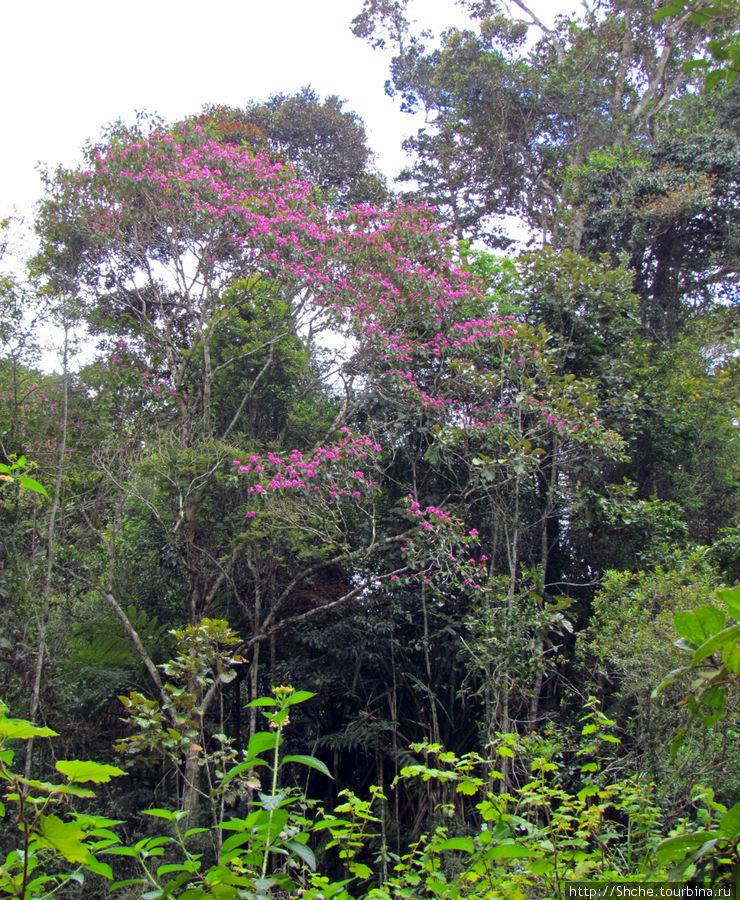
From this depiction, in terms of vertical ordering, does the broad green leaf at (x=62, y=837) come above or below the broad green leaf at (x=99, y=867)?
above

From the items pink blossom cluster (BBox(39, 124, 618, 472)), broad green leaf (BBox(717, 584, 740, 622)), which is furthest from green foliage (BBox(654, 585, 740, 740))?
pink blossom cluster (BBox(39, 124, 618, 472))

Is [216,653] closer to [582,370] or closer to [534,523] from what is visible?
[534,523]

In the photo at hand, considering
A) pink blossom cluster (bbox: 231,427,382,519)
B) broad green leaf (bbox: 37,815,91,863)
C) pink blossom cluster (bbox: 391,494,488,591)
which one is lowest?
broad green leaf (bbox: 37,815,91,863)

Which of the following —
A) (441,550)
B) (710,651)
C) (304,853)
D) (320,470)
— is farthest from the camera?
(320,470)

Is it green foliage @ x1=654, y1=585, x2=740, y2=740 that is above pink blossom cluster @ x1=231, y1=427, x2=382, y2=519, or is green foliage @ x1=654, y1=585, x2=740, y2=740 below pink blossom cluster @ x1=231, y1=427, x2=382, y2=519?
below

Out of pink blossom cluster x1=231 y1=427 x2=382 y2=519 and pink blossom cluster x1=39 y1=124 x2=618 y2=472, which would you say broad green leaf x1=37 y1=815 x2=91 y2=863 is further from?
pink blossom cluster x1=39 y1=124 x2=618 y2=472

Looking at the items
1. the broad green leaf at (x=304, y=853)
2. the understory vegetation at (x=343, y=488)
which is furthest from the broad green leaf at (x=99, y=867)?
the understory vegetation at (x=343, y=488)

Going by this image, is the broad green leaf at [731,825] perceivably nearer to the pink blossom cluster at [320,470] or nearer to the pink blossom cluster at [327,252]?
the pink blossom cluster at [320,470]

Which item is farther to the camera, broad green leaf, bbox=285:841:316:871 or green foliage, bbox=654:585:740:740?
broad green leaf, bbox=285:841:316:871

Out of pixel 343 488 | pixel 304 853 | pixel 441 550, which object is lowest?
pixel 304 853

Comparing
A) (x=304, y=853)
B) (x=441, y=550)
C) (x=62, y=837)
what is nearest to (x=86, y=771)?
(x=62, y=837)

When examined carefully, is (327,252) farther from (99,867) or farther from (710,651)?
(710,651)

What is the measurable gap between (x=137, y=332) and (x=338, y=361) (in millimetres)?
2089

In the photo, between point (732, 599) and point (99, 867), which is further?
point (99, 867)
